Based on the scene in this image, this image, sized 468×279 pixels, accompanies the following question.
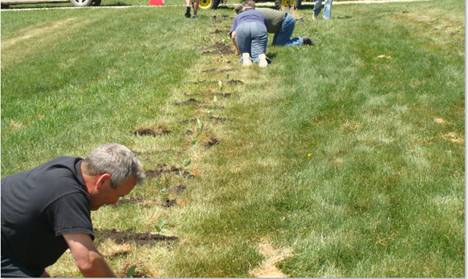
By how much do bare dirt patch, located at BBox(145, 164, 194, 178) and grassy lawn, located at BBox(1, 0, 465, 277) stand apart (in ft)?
0.12

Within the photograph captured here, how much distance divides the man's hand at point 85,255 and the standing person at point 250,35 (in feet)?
28.4

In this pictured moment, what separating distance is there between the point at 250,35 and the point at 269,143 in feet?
15.7

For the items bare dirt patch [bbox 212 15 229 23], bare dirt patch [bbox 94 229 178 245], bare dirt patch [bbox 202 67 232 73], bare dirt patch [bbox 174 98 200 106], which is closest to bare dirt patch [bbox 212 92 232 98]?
bare dirt patch [bbox 174 98 200 106]

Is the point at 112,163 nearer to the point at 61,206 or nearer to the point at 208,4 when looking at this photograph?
the point at 61,206

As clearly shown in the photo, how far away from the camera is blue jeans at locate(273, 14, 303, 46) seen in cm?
1360

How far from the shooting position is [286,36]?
45.4ft

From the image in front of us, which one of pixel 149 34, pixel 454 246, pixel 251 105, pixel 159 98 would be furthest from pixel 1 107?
pixel 454 246

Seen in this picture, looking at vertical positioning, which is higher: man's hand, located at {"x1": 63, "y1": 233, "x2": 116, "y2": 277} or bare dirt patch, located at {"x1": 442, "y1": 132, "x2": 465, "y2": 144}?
man's hand, located at {"x1": 63, "y1": 233, "x2": 116, "y2": 277}

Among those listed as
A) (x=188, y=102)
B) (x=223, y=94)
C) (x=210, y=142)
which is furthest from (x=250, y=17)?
(x=210, y=142)

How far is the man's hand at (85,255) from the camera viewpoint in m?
3.57

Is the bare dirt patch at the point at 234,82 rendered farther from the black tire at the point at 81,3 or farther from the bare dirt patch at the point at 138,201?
the black tire at the point at 81,3

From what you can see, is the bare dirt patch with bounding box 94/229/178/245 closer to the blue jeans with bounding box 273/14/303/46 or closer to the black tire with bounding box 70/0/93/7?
the blue jeans with bounding box 273/14/303/46

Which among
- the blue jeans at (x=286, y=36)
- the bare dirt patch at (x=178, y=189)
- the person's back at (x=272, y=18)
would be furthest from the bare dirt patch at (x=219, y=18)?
the bare dirt patch at (x=178, y=189)

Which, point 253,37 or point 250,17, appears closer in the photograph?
point 253,37
